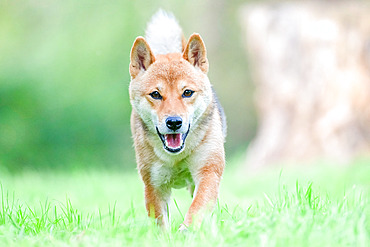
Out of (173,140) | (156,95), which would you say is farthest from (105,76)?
(173,140)

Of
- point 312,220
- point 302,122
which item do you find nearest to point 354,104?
point 302,122

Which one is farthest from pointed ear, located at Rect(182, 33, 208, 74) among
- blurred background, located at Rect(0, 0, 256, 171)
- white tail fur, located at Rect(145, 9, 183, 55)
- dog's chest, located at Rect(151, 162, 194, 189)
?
blurred background, located at Rect(0, 0, 256, 171)

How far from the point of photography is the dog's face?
473 cm

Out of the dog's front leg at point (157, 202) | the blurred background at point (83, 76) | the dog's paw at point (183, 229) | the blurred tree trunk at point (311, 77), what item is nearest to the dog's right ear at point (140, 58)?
the dog's front leg at point (157, 202)

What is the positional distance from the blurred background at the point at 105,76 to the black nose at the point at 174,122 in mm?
6934

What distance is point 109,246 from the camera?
3559 millimetres

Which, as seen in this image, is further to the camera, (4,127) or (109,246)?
(4,127)

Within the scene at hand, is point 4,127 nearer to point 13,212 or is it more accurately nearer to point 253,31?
point 253,31

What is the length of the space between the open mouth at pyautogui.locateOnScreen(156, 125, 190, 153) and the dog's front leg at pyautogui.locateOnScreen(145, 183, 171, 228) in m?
0.42

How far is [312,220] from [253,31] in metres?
9.16

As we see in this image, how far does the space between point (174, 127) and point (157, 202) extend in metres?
0.68

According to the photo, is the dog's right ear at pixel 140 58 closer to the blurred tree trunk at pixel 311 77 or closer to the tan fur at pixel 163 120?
the tan fur at pixel 163 120

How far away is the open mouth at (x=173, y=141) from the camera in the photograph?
4711 mm

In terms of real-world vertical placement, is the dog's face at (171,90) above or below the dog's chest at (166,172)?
above
